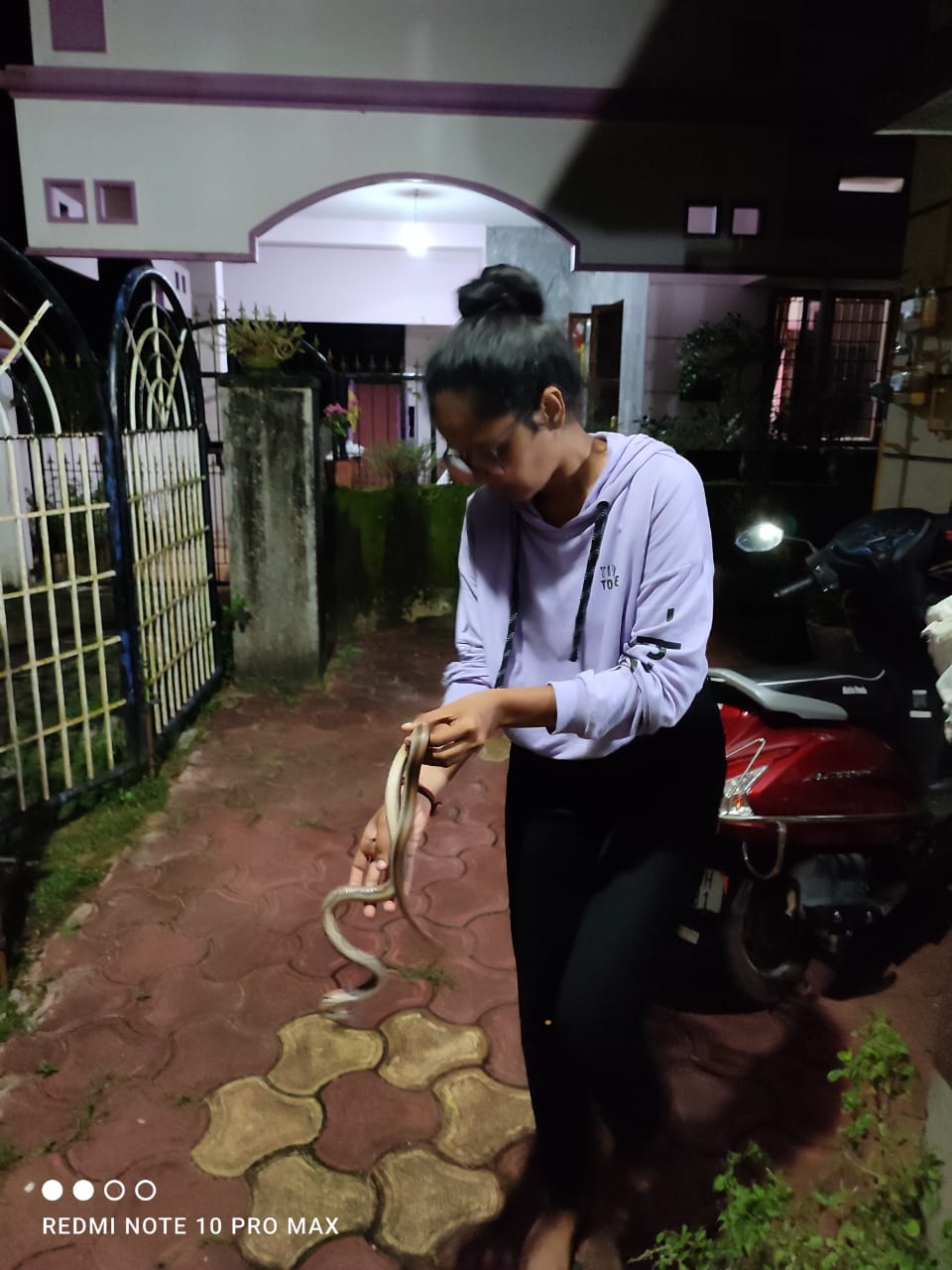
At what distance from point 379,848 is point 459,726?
0.34 meters

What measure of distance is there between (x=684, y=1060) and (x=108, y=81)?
7.00 metres

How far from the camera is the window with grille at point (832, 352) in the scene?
8.82 m

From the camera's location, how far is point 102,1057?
2.49 meters

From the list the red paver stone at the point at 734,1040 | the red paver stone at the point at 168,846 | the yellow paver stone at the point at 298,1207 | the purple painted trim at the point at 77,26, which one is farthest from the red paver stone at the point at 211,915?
the purple painted trim at the point at 77,26

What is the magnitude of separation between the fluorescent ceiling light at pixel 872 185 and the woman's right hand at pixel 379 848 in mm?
7299

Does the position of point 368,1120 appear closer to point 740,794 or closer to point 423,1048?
point 423,1048

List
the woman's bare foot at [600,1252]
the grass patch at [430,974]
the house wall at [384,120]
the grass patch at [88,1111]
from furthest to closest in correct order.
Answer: the house wall at [384,120] < the grass patch at [430,974] < the grass patch at [88,1111] < the woman's bare foot at [600,1252]

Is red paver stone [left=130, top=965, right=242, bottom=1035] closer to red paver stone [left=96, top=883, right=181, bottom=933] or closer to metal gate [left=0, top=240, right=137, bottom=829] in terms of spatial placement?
red paver stone [left=96, top=883, right=181, bottom=933]

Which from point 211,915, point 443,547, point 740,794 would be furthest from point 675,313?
point 211,915

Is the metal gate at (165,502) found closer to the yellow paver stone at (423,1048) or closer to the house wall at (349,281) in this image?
the yellow paver stone at (423,1048)

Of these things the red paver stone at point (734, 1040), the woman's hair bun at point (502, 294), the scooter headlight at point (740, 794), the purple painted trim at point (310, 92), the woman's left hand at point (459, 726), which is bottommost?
the red paver stone at point (734, 1040)

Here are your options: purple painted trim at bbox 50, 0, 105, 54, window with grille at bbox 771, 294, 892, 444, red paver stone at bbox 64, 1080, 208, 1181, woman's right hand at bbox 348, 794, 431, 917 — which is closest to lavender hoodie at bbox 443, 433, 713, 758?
woman's right hand at bbox 348, 794, 431, 917

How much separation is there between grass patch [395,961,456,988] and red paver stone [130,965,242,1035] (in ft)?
1.71

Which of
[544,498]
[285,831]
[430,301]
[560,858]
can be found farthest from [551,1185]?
[430,301]
